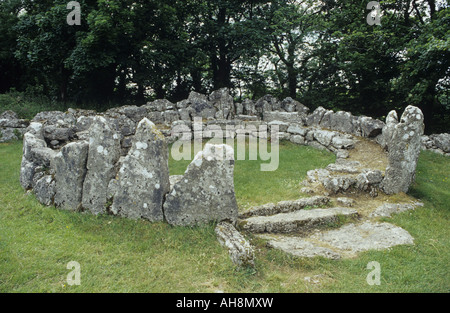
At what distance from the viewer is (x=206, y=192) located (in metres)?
6.48

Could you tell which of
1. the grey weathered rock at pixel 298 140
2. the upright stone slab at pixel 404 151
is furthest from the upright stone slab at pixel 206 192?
the grey weathered rock at pixel 298 140

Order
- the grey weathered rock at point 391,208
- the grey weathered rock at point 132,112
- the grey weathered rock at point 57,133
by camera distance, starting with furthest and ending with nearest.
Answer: the grey weathered rock at point 132,112 → the grey weathered rock at point 57,133 → the grey weathered rock at point 391,208

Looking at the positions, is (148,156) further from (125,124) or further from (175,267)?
(125,124)

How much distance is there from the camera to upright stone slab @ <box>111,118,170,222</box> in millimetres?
6648

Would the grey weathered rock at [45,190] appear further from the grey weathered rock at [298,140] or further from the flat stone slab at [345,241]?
the grey weathered rock at [298,140]

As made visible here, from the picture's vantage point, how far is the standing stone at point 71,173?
23.2ft

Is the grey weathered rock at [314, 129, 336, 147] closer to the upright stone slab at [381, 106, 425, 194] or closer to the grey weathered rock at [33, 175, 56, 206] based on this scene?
the upright stone slab at [381, 106, 425, 194]

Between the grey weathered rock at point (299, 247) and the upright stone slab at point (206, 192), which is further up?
the upright stone slab at point (206, 192)

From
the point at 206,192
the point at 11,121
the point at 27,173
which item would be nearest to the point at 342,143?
the point at 206,192

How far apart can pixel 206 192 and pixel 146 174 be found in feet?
4.57

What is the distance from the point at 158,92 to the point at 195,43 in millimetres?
4611

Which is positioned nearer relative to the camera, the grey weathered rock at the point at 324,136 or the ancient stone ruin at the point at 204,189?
the ancient stone ruin at the point at 204,189

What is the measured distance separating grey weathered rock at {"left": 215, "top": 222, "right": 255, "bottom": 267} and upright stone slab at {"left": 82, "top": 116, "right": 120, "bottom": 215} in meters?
2.81

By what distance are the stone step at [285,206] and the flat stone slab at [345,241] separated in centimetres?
103
